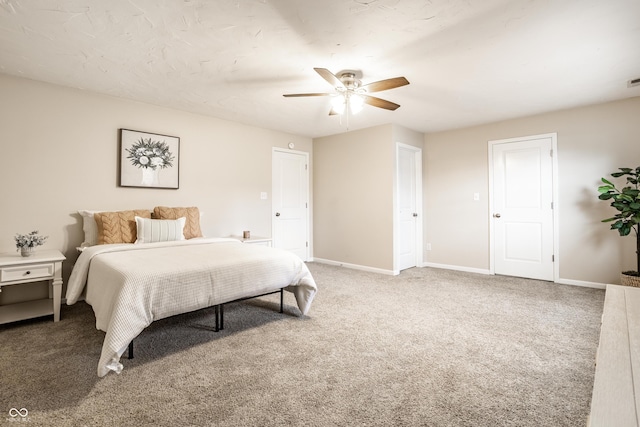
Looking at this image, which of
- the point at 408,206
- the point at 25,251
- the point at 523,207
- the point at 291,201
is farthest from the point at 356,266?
the point at 25,251

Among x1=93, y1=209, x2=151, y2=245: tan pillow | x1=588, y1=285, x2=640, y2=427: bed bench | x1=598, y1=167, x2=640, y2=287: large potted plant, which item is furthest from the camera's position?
x1=598, y1=167, x2=640, y2=287: large potted plant

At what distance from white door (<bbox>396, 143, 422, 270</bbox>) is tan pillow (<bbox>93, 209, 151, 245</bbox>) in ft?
11.8

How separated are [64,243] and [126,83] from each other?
1839 millimetres

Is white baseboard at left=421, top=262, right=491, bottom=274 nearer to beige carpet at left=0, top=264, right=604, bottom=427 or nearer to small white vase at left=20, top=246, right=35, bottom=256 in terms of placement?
beige carpet at left=0, top=264, right=604, bottom=427

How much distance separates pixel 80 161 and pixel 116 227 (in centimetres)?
88

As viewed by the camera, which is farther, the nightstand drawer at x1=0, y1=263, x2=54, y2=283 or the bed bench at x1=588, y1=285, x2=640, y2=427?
the nightstand drawer at x1=0, y1=263, x2=54, y2=283

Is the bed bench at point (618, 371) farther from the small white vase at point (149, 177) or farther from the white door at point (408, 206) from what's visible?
the small white vase at point (149, 177)

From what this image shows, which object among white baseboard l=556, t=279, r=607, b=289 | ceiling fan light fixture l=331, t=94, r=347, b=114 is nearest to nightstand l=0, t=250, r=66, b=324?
ceiling fan light fixture l=331, t=94, r=347, b=114

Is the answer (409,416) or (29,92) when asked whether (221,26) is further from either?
(409,416)

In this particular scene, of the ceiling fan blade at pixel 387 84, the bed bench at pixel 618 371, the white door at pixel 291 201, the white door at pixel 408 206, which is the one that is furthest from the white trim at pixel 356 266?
the bed bench at pixel 618 371

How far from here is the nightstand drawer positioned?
2601 millimetres

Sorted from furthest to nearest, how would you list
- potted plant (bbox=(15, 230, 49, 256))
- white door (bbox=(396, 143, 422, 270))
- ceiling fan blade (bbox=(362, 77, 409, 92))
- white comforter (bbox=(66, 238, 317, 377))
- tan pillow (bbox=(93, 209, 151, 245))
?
white door (bbox=(396, 143, 422, 270)) < tan pillow (bbox=(93, 209, 151, 245)) < potted plant (bbox=(15, 230, 49, 256)) < ceiling fan blade (bbox=(362, 77, 409, 92)) < white comforter (bbox=(66, 238, 317, 377))

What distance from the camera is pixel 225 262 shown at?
8.32 ft

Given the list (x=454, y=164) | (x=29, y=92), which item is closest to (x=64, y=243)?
(x=29, y=92)
